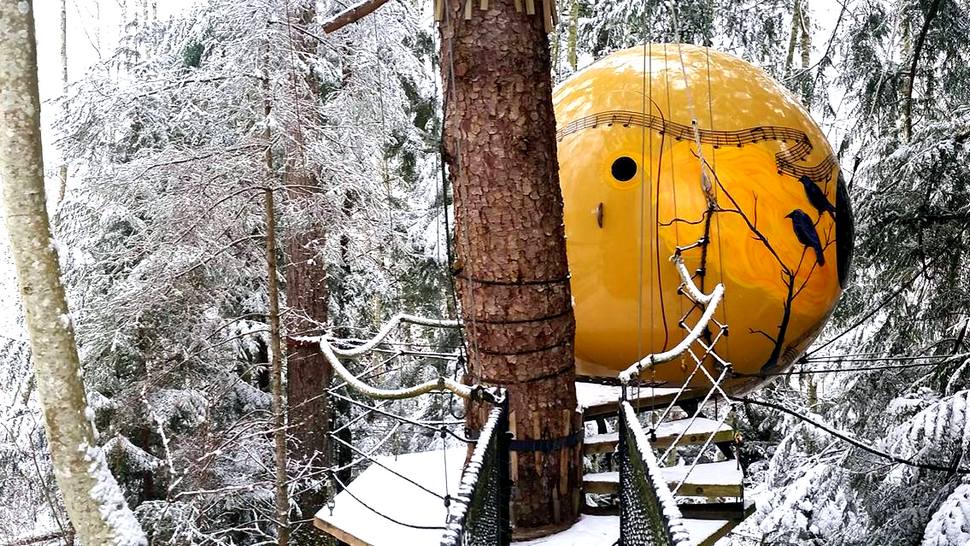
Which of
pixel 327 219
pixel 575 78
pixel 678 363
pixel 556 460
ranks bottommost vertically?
pixel 556 460

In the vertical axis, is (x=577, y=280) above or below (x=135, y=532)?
above

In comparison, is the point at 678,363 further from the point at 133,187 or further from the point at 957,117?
the point at 133,187

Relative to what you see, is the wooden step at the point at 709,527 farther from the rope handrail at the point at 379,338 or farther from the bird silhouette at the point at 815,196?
the bird silhouette at the point at 815,196

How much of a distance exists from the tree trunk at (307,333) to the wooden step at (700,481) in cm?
386

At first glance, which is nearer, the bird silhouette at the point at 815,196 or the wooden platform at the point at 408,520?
the wooden platform at the point at 408,520

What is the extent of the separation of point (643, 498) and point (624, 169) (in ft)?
7.12

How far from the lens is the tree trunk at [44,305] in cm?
409

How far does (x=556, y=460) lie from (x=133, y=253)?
17.4 ft

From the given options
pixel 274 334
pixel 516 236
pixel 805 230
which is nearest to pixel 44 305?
pixel 274 334

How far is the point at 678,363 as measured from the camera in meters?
4.20

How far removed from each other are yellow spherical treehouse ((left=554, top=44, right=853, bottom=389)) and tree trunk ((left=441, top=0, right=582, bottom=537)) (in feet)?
2.00

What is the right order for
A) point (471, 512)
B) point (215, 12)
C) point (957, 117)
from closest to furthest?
point (471, 512), point (957, 117), point (215, 12)

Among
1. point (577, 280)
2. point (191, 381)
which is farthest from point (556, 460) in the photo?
point (191, 381)

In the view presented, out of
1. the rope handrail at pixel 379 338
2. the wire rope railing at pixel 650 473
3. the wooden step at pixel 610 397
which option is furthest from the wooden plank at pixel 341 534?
the wooden step at pixel 610 397
